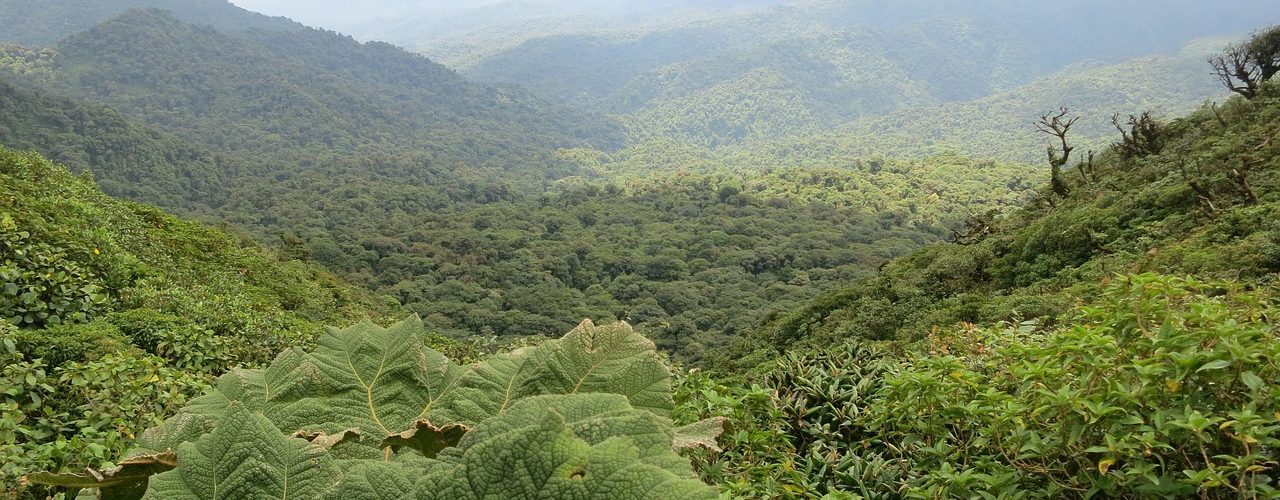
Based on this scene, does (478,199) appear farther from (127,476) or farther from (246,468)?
(246,468)

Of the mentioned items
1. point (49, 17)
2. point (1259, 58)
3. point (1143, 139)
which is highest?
point (49, 17)

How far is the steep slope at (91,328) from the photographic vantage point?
11.4 ft

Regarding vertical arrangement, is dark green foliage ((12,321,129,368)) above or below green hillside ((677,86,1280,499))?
below

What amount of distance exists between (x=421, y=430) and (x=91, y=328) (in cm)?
568

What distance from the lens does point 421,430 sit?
3.82 feet

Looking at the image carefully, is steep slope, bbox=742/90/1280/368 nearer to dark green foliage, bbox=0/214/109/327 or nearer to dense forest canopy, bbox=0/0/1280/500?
dense forest canopy, bbox=0/0/1280/500

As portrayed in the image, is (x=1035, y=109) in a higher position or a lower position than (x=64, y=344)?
lower

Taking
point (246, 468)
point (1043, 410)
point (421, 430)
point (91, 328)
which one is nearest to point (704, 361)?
point (91, 328)

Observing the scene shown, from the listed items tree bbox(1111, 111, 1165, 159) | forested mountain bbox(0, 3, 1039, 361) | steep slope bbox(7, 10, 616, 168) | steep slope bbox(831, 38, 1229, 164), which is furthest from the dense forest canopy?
steep slope bbox(831, 38, 1229, 164)

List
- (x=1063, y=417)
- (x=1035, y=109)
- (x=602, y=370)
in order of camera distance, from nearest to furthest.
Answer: (x=602, y=370)
(x=1063, y=417)
(x=1035, y=109)

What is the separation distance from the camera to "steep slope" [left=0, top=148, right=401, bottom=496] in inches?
137

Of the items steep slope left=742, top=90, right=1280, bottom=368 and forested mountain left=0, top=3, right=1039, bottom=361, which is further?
forested mountain left=0, top=3, right=1039, bottom=361

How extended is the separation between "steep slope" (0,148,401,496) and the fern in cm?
204

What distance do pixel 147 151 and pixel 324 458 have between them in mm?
89213
